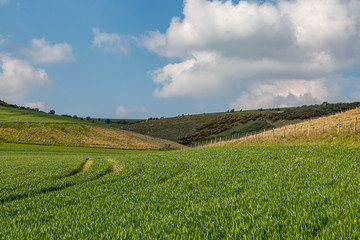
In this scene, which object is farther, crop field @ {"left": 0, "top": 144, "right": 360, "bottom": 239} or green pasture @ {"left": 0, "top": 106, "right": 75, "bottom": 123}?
green pasture @ {"left": 0, "top": 106, "right": 75, "bottom": 123}

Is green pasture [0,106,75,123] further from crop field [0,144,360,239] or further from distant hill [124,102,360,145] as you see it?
crop field [0,144,360,239]

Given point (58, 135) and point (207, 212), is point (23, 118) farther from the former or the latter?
point (207, 212)

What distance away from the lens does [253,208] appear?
7406mm

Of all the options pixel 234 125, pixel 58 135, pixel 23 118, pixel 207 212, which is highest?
pixel 23 118

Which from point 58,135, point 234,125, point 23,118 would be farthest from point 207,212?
point 234,125

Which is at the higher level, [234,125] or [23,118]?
[23,118]

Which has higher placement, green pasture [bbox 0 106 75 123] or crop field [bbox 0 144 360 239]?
green pasture [bbox 0 106 75 123]

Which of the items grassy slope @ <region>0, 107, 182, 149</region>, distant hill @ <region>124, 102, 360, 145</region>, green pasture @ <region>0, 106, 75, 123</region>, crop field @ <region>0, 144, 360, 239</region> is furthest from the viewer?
distant hill @ <region>124, 102, 360, 145</region>

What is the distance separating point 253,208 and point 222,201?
1528mm

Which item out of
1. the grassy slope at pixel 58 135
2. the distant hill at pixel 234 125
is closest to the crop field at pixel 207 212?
the grassy slope at pixel 58 135

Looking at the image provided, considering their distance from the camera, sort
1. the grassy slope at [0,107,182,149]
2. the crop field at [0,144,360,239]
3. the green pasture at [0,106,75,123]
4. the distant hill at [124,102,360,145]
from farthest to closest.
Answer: the distant hill at [124,102,360,145]
the green pasture at [0,106,75,123]
the grassy slope at [0,107,182,149]
the crop field at [0,144,360,239]

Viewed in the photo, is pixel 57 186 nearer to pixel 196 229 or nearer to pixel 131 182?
pixel 131 182

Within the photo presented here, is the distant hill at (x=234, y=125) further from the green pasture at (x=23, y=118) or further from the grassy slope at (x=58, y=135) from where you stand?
the green pasture at (x=23, y=118)

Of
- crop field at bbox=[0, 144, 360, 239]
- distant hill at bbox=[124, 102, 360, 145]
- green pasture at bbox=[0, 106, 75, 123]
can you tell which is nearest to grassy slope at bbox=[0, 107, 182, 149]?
green pasture at bbox=[0, 106, 75, 123]
